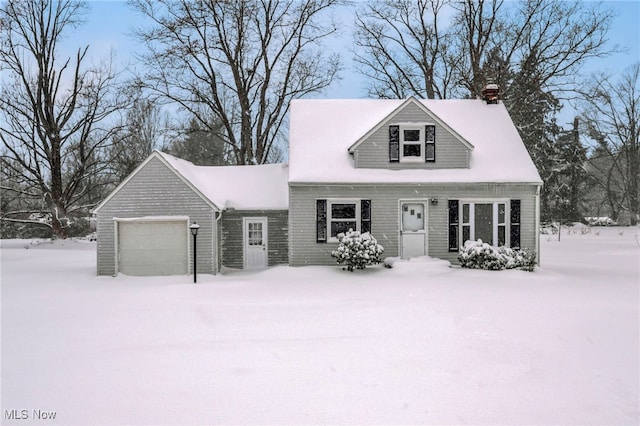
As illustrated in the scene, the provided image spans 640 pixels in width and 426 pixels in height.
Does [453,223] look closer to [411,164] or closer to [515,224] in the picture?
[515,224]

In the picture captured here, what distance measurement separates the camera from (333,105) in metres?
19.2

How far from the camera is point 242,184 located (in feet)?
58.7


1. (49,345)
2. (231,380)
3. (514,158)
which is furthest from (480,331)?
(514,158)

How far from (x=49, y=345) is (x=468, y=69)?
27144 mm

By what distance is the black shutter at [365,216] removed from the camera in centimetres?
1609

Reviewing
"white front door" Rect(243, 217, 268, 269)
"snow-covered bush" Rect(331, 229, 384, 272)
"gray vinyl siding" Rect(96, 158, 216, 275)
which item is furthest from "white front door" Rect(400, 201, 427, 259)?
"gray vinyl siding" Rect(96, 158, 216, 275)

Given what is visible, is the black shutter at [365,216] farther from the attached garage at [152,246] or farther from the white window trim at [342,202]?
the attached garage at [152,246]

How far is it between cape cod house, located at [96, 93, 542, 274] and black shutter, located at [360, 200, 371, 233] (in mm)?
33

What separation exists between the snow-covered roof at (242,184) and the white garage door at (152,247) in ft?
5.47

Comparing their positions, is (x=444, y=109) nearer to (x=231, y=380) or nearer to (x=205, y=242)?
(x=205, y=242)

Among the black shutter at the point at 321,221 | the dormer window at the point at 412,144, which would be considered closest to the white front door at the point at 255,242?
the black shutter at the point at 321,221

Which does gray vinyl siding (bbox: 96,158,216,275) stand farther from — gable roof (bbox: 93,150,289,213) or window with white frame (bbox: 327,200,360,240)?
window with white frame (bbox: 327,200,360,240)

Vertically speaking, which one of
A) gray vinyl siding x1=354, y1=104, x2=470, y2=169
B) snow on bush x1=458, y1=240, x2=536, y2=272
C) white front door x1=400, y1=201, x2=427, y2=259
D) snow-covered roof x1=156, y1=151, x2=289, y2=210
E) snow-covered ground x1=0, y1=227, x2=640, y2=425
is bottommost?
snow-covered ground x1=0, y1=227, x2=640, y2=425

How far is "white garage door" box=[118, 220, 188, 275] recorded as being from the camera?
49.7 feet
